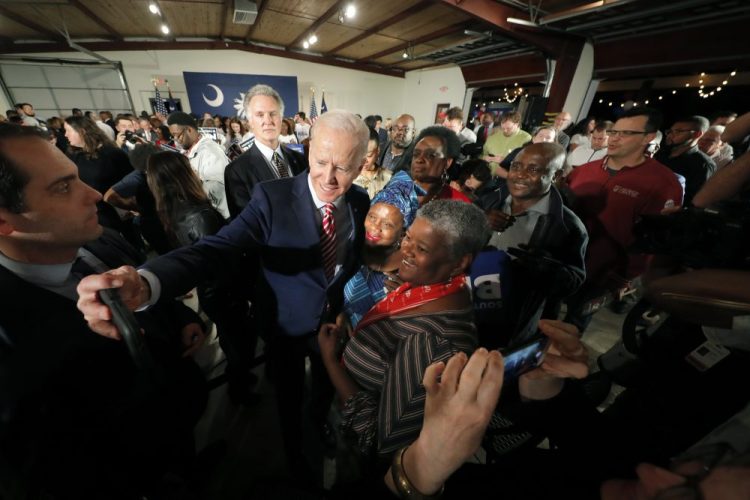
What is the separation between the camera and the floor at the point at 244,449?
1803 mm

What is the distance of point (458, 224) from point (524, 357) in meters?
0.62

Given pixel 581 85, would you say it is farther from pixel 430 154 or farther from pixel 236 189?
pixel 236 189

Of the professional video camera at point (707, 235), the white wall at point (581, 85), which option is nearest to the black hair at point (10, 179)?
the professional video camera at point (707, 235)

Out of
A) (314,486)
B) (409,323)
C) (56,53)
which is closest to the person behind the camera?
(409,323)

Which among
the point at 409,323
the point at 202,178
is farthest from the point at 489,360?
the point at 202,178

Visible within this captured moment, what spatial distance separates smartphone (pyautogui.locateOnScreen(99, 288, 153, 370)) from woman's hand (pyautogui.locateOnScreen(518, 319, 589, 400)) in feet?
3.97

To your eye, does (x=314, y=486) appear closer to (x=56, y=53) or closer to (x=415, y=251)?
(x=415, y=251)

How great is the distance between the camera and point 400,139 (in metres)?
4.15

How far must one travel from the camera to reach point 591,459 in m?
1.05

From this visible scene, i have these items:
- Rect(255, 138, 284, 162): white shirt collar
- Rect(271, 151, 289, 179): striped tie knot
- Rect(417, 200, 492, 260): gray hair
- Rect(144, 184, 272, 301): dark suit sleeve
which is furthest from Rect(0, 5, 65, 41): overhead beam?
Rect(417, 200, 492, 260): gray hair

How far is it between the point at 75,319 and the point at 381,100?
18227 mm

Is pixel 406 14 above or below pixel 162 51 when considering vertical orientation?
above

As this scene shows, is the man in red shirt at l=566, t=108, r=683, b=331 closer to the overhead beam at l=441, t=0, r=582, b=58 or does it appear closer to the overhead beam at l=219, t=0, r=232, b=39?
the overhead beam at l=441, t=0, r=582, b=58

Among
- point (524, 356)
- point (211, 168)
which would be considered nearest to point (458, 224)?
point (524, 356)
